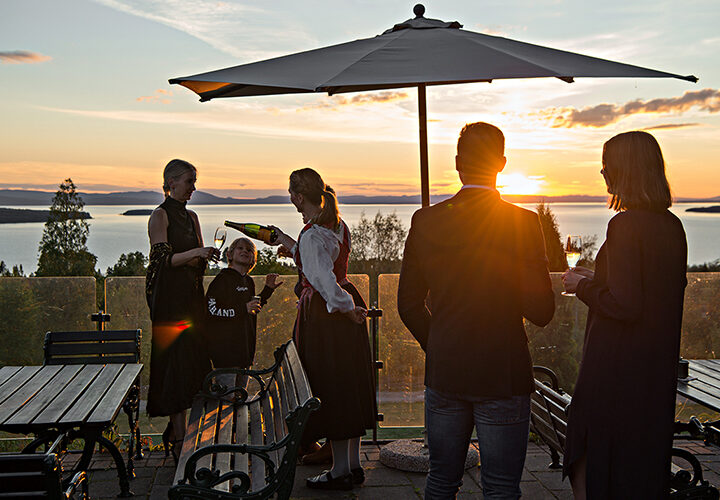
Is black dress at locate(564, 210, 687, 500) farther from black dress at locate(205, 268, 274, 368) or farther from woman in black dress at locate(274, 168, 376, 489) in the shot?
black dress at locate(205, 268, 274, 368)

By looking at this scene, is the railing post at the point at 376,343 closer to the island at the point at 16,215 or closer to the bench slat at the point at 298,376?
the bench slat at the point at 298,376

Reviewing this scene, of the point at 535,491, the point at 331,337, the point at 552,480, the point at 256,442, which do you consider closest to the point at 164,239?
the point at 331,337

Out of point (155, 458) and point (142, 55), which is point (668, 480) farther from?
point (142, 55)

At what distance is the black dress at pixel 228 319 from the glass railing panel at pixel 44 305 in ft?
4.59

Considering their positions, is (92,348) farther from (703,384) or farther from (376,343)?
(703,384)

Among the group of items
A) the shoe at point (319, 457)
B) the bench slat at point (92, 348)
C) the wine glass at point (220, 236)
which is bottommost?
the shoe at point (319, 457)

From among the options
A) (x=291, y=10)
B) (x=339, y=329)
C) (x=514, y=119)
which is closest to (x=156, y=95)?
(x=291, y=10)

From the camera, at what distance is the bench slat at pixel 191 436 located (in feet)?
9.71

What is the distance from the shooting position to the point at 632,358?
2408 millimetres

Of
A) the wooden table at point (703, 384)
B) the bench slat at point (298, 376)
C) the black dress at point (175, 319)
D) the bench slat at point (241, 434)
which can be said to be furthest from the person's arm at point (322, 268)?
the wooden table at point (703, 384)

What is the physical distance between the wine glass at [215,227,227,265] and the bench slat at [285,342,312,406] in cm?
74

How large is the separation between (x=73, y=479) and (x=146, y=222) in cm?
196

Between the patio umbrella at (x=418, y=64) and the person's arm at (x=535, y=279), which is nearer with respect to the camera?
the person's arm at (x=535, y=279)

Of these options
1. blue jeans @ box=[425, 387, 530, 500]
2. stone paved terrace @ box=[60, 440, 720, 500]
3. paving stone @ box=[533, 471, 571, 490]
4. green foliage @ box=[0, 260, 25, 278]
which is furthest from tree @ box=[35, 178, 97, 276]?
blue jeans @ box=[425, 387, 530, 500]
